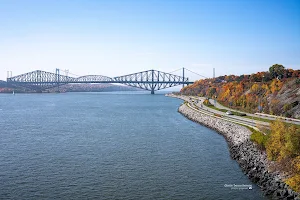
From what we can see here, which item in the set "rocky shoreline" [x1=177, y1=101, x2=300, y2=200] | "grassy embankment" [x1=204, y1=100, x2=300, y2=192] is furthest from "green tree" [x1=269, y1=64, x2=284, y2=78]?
"grassy embankment" [x1=204, y1=100, x2=300, y2=192]

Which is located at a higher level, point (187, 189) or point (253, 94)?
point (253, 94)

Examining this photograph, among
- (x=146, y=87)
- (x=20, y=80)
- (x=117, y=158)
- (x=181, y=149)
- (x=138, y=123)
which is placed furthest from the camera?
(x=20, y=80)

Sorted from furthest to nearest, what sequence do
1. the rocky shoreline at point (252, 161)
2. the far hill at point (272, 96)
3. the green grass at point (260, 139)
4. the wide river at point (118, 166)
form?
1. the far hill at point (272, 96)
2. the green grass at point (260, 139)
3. the wide river at point (118, 166)
4. the rocky shoreline at point (252, 161)

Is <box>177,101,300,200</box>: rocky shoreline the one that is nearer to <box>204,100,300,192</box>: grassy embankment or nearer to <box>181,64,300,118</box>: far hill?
<box>204,100,300,192</box>: grassy embankment

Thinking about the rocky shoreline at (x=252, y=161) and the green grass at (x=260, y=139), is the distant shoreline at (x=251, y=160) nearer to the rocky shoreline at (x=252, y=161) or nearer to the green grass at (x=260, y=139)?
the rocky shoreline at (x=252, y=161)

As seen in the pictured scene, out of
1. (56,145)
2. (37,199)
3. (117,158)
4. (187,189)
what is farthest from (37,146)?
(187,189)

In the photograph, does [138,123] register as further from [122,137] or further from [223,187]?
[223,187]

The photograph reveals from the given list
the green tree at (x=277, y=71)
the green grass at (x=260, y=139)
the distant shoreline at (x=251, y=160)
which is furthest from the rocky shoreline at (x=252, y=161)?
the green tree at (x=277, y=71)

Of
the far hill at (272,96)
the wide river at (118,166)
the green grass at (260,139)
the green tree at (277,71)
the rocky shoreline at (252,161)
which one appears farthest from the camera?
the green tree at (277,71)
